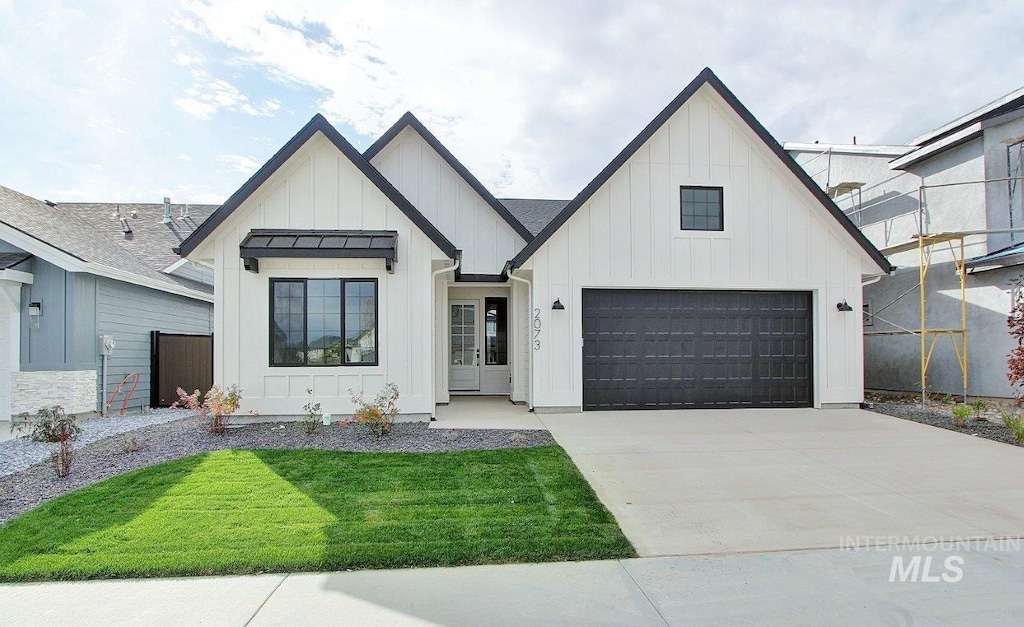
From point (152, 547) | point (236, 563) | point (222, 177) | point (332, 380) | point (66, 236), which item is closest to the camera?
point (236, 563)

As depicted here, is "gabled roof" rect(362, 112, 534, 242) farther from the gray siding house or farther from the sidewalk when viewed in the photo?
the sidewalk

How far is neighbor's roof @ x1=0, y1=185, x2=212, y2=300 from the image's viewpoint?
379 inches

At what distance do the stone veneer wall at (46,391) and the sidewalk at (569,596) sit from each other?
801cm

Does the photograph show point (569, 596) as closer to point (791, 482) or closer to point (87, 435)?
point (791, 482)

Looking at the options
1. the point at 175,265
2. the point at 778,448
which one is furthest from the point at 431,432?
the point at 175,265

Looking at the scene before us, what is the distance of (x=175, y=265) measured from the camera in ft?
45.8

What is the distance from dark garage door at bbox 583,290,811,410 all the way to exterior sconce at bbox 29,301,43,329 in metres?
10.1

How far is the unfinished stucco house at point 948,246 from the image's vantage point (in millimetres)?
11391

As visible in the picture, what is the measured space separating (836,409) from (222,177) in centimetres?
1733

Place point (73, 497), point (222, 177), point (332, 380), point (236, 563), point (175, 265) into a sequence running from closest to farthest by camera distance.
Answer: point (236, 563)
point (73, 497)
point (332, 380)
point (175, 265)
point (222, 177)

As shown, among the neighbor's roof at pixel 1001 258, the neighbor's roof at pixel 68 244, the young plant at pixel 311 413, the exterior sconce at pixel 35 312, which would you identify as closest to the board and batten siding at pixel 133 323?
the neighbor's roof at pixel 68 244

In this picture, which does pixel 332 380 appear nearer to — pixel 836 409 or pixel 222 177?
pixel 836 409

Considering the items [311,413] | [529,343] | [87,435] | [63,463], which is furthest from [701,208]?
[87,435]

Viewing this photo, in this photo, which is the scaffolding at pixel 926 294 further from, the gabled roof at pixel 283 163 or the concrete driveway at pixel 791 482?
the gabled roof at pixel 283 163
